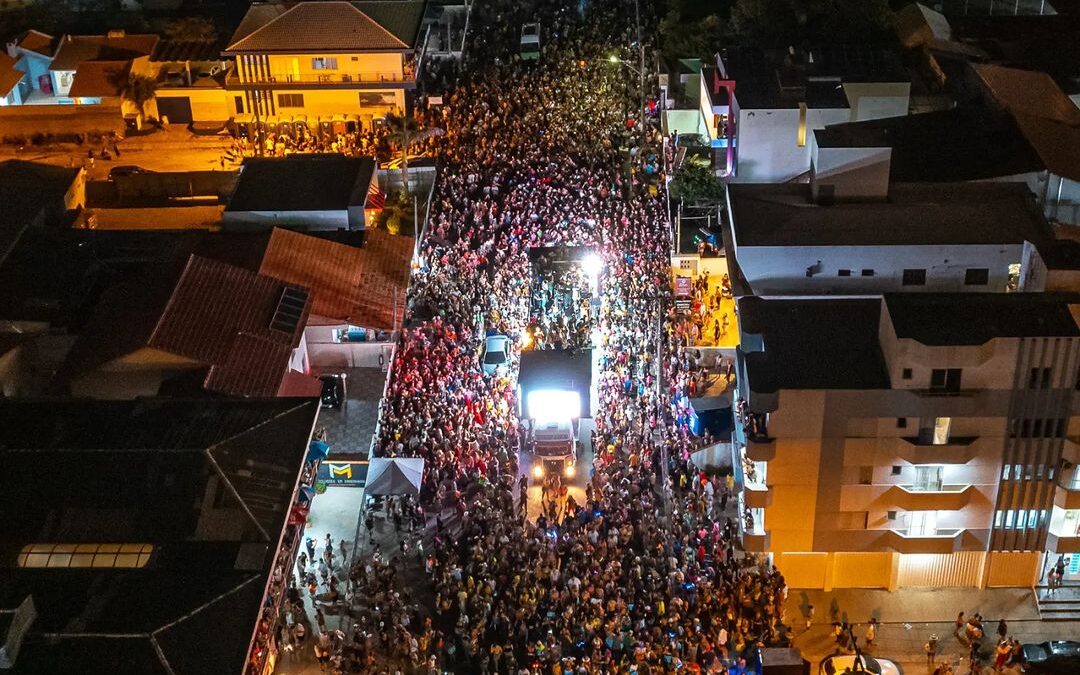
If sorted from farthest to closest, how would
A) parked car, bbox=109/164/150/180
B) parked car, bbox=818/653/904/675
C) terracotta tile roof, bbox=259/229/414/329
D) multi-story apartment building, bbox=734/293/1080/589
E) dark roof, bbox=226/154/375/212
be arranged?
parked car, bbox=109/164/150/180
dark roof, bbox=226/154/375/212
terracotta tile roof, bbox=259/229/414/329
multi-story apartment building, bbox=734/293/1080/589
parked car, bbox=818/653/904/675

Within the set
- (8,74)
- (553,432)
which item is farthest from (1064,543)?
(8,74)

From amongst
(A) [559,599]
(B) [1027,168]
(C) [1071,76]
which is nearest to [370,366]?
(A) [559,599]

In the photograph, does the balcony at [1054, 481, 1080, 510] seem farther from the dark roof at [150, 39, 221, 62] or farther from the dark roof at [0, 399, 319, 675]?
the dark roof at [150, 39, 221, 62]

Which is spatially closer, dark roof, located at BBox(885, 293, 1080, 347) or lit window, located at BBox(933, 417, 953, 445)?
dark roof, located at BBox(885, 293, 1080, 347)

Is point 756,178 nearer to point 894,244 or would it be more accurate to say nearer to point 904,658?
point 894,244

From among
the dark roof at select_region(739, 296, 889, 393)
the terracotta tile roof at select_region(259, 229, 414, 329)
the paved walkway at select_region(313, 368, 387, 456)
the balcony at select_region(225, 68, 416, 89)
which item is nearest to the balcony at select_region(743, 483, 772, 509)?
the dark roof at select_region(739, 296, 889, 393)
